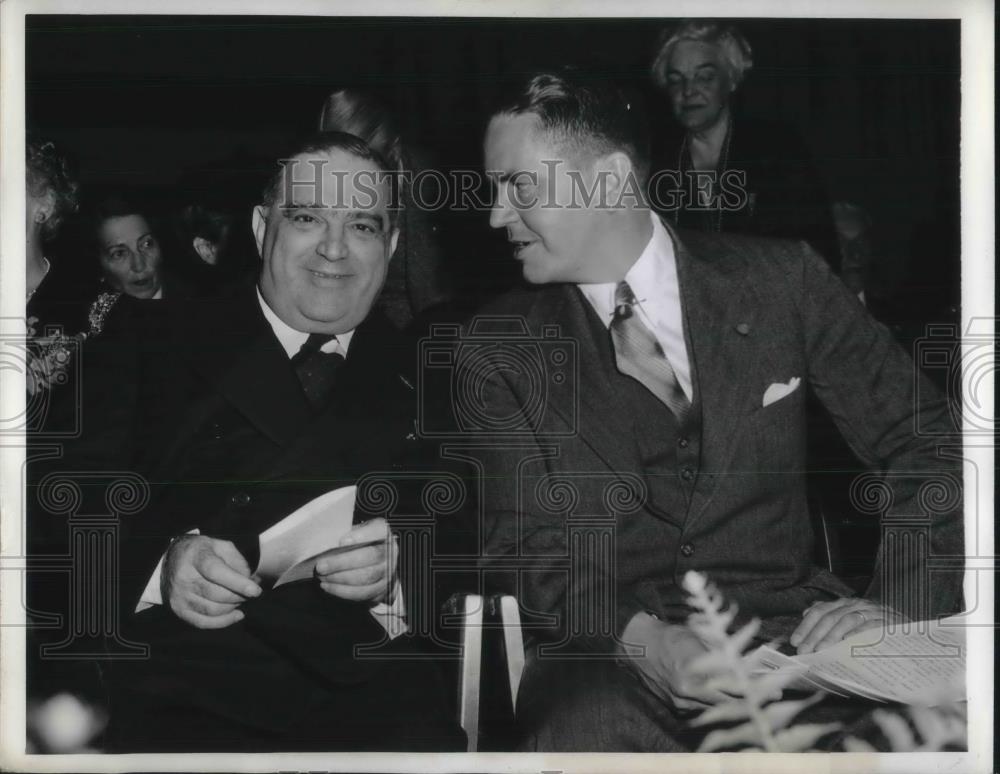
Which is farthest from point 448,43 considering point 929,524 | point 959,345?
point 929,524

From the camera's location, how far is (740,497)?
9.15 ft

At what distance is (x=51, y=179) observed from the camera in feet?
9.32

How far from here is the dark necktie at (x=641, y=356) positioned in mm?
2789

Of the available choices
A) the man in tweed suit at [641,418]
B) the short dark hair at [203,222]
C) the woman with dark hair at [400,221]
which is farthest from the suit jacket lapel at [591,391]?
the short dark hair at [203,222]

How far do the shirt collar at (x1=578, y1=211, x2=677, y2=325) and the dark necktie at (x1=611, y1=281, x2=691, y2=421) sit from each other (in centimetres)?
2

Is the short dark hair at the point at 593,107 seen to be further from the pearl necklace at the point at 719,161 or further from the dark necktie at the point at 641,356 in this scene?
the dark necktie at the point at 641,356

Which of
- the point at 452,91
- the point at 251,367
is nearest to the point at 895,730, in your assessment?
the point at 251,367

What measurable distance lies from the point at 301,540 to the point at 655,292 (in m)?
1.13

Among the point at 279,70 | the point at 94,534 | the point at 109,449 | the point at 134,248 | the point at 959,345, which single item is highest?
the point at 279,70

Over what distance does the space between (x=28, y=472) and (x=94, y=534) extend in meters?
0.25

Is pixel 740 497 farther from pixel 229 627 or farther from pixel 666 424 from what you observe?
pixel 229 627

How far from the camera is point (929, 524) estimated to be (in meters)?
2.87

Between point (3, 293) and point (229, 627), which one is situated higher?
point (3, 293)

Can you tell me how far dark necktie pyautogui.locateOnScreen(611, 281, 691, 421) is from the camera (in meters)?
2.79
